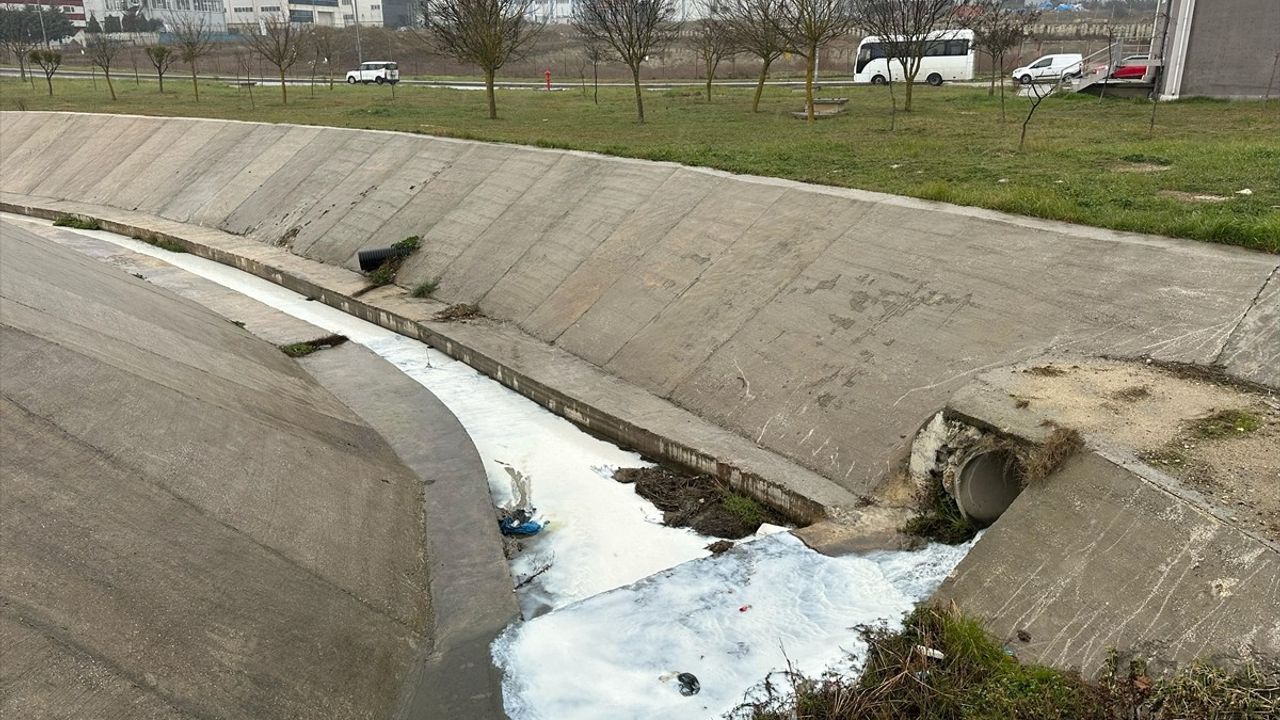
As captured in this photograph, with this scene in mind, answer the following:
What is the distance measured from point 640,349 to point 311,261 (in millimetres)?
8244

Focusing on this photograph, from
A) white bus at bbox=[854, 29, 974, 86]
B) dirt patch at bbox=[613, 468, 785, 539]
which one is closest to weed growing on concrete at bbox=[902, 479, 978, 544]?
dirt patch at bbox=[613, 468, 785, 539]

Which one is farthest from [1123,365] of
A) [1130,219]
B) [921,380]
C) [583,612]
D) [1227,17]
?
[1227,17]

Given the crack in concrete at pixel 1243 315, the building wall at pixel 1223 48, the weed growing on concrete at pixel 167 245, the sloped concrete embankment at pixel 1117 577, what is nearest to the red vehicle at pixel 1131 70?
the building wall at pixel 1223 48

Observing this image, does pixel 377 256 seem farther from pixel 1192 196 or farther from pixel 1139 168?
pixel 1192 196

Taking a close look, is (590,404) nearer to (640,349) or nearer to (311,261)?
(640,349)

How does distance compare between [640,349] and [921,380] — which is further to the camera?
[640,349]

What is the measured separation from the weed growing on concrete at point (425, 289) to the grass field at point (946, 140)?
3.76 m

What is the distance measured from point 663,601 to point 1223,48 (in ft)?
78.8

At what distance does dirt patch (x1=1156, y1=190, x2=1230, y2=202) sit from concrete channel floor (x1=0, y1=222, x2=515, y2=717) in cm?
826

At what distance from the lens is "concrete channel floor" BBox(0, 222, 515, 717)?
4.58m

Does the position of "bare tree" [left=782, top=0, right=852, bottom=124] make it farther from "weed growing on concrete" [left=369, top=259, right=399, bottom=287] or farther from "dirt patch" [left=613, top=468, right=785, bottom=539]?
"dirt patch" [left=613, top=468, right=785, bottom=539]

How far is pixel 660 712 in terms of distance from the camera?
208 inches

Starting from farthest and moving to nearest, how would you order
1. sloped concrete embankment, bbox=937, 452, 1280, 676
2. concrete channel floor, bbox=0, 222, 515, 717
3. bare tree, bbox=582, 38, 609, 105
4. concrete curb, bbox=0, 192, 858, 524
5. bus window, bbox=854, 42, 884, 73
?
1. bus window, bbox=854, 42, 884, 73
2. bare tree, bbox=582, 38, 609, 105
3. concrete curb, bbox=0, 192, 858, 524
4. sloped concrete embankment, bbox=937, 452, 1280, 676
5. concrete channel floor, bbox=0, 222, 515, 717

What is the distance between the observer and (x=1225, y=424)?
6086 millimetres
